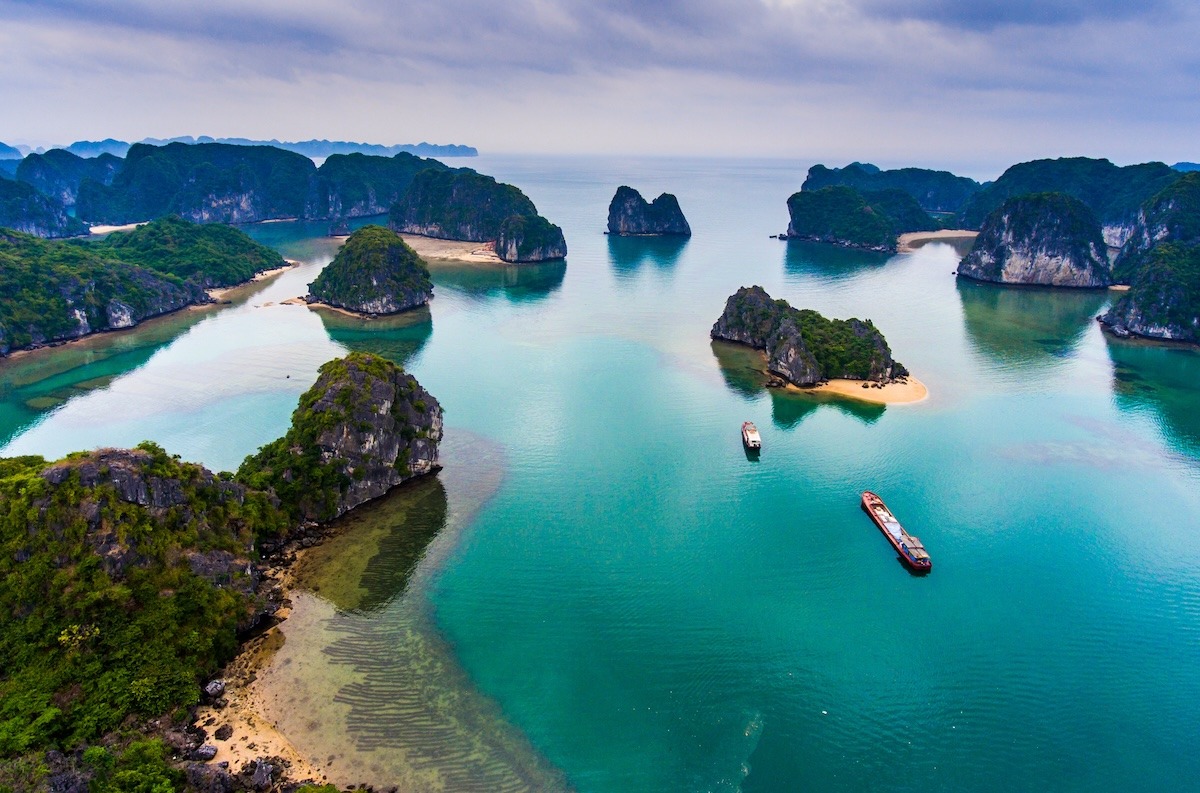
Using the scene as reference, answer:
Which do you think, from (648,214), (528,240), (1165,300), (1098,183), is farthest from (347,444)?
(1098,183)

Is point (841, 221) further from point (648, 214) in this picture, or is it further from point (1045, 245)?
point (1045, 245)

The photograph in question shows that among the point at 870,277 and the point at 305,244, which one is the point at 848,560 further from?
the point at 305,244

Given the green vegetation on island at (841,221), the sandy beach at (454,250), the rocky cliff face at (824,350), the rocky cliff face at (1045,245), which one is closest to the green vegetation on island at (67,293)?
the sandy beach at (454,250)

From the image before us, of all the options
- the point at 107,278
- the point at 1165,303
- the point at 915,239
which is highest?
the point at 915,239

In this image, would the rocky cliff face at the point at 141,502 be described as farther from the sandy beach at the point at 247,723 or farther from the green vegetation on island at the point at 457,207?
the green vegetation on island at the point at 457,207

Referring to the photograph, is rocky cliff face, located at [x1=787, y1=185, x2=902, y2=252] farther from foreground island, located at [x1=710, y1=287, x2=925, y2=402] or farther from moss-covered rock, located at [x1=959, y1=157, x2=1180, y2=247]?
foreground island, located at [x1=710, y1=287, x2=925, y2=402]

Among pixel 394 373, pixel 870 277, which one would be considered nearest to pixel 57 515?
pixel 394 373
